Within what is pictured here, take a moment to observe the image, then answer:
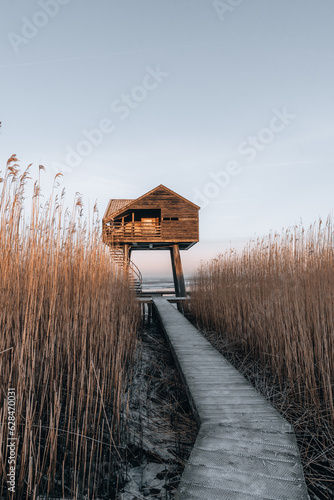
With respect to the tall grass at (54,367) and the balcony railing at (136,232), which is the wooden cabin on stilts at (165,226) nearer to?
the balcony railing at (136,232)

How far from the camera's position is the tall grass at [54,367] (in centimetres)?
150

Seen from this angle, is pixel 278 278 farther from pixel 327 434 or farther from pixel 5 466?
pixel 5 466

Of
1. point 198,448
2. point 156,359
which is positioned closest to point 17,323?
point 198,448

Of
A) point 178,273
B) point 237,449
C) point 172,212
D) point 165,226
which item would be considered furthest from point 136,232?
point 237,449

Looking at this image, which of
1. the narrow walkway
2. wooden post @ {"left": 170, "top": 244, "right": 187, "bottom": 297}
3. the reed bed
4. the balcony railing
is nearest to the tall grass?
the narrow walkway

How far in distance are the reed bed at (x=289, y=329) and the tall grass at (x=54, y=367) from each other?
1124 millimetres

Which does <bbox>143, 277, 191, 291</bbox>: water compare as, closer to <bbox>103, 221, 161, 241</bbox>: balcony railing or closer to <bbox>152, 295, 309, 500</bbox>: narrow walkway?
<bbox>103, 221, 161, 241</bbox>: balcony railing

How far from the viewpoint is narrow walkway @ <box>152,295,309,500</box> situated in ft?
3.67

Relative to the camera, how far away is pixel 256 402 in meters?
1.81

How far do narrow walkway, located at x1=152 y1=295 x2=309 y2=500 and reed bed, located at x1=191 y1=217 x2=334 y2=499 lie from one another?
0.35m

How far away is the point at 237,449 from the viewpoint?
4.40 feet

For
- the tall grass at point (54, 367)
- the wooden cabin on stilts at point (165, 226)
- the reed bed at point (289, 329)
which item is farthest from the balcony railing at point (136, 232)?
the tall grass at point (54, 367)

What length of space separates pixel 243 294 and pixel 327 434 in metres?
2.41

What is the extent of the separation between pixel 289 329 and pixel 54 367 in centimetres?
181
